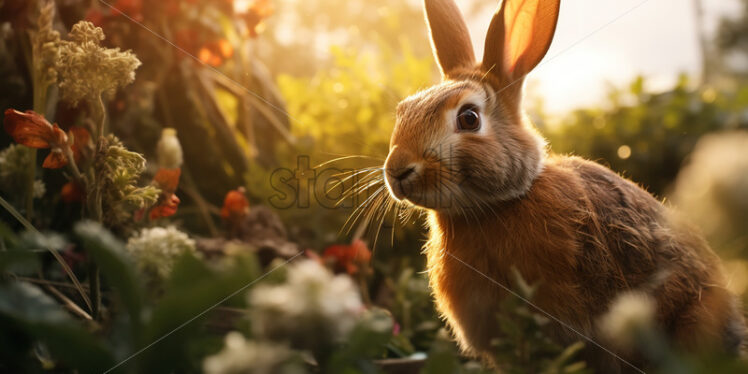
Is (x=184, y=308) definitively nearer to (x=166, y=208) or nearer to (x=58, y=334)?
(x=58, y=334)

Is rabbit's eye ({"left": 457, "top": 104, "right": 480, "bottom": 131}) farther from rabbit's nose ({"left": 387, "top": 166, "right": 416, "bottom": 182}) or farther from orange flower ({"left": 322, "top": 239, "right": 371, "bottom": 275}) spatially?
orange flower ({"left": 322, "top": 239, "right": 371, "bottom": 275})

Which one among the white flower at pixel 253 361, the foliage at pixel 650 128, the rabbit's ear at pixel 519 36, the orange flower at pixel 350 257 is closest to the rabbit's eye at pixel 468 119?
the rabbit's ear at pixel 519 36

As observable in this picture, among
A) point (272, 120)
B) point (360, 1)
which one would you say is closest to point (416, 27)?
point (360, 1)

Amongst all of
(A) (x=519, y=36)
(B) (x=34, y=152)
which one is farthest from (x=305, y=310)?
(A) (x=519, y=36)

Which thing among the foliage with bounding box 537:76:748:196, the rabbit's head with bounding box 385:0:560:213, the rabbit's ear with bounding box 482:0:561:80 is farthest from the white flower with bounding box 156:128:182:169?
the foliage with bounding box 537:76:748:196

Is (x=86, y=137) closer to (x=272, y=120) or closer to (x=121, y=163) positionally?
(x=121, y=163)

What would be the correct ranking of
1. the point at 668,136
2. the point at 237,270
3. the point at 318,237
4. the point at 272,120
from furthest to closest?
the point at 668,136 → the point at 272,120 → the point at 318,237 → the point at 237,270
